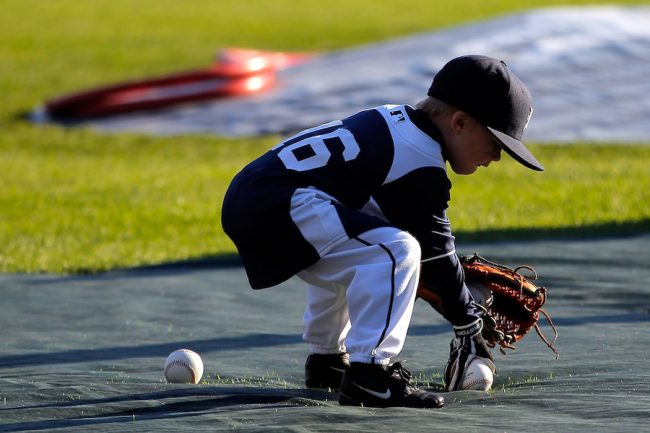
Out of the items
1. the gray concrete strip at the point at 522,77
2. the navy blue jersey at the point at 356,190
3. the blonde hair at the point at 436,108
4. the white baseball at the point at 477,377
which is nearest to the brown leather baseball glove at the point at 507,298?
the white baseball at the point at 477,377

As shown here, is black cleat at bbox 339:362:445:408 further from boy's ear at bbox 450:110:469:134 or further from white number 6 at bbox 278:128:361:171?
boy's ear at bbox 450:110:469:134

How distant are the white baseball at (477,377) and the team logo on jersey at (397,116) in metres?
0.86

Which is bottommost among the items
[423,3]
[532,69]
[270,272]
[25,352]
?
[25,352]

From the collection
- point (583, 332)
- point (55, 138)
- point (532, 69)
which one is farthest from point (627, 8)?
point (583, 332)

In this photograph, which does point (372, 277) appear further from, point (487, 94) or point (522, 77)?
point (522, 77)

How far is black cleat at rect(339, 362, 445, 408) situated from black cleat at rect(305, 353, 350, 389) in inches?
18.4

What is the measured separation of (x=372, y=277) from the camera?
3.76m

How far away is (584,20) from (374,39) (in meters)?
10.6

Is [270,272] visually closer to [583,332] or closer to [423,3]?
[583,332]

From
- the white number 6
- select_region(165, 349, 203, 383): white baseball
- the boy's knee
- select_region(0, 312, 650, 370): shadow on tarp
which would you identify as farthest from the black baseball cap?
select_region(0, 312, 650, 370): shadow on tarp

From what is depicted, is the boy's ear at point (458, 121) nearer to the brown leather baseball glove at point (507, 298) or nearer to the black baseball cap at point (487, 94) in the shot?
the black baseball cap at point (487, 94)

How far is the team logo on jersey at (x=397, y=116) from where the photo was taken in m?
4.01

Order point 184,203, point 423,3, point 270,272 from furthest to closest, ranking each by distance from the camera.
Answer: point 423,3, point 184,203, point 270,272

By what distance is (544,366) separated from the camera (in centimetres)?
437
